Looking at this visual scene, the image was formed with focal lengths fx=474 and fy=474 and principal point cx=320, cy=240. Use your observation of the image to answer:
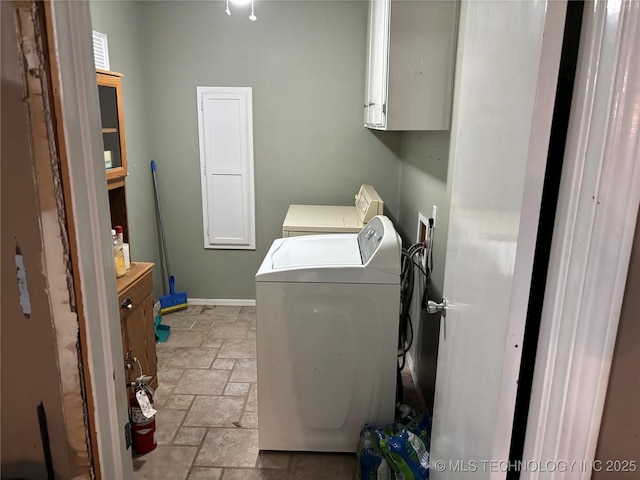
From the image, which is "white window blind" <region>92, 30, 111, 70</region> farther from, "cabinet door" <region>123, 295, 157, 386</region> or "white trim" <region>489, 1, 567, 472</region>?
"white trim" <region>489, 1, 567, 472</region>

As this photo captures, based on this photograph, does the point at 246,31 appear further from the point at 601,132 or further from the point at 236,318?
the point at 601,132

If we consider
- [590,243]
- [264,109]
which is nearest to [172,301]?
[264,109]

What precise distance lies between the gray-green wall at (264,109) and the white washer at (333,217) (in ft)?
1.00

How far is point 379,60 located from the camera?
8.26 ft

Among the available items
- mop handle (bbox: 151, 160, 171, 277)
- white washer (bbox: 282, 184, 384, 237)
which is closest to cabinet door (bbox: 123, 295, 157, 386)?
white washer (bbox: 282, 184, 384, 237)

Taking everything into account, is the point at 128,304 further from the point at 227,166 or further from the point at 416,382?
the point at 227,166

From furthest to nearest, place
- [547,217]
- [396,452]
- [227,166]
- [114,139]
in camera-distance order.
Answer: [227,166], [114,139], [396,452], [547,217]

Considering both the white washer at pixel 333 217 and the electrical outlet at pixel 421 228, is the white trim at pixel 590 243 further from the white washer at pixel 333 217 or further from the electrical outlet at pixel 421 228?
the white washer at pixel 333 217

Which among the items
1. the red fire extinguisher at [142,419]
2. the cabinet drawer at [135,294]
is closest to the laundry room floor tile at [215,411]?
the red fire extinguisher at [142,419]

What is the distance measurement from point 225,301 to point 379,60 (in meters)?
2.53

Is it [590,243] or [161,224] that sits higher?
[590,243]

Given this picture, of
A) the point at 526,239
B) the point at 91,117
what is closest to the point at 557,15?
the point at 526,239

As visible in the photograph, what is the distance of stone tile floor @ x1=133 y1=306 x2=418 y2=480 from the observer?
2.22 metres

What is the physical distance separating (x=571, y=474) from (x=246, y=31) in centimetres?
359
